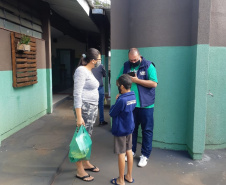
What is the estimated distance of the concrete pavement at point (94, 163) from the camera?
298 cm

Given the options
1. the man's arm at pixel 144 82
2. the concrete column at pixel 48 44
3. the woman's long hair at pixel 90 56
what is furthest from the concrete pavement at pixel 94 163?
the concrete column at pixel 48 44

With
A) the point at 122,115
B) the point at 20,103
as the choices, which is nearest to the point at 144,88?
the point at 122,115

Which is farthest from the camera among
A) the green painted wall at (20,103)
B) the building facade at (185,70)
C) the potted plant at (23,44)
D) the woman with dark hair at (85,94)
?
the potted plant at (23,44)

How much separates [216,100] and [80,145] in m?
2.42

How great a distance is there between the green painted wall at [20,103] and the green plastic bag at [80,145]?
2173 millimetres

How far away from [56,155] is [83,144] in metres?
1.12

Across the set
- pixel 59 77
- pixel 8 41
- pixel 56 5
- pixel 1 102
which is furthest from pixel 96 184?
pixel 59 77

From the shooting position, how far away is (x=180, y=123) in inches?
153

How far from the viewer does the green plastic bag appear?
2777mm

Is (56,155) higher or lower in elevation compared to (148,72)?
lower

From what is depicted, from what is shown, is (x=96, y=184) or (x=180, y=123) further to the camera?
(x=180, y=123)

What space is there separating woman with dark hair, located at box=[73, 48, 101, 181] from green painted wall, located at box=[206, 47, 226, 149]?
198 cm

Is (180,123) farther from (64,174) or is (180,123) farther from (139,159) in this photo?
(64,174)

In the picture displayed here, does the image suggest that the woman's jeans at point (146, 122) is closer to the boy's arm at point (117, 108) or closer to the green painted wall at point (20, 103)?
the boy's arm at point (117, 108)
